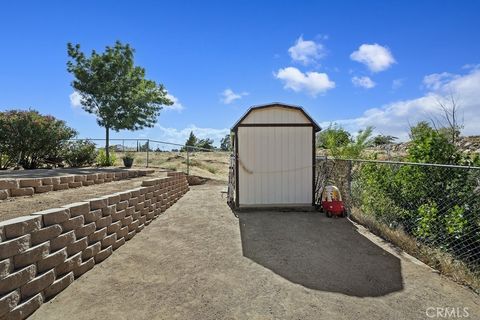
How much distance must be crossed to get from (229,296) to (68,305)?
150cm

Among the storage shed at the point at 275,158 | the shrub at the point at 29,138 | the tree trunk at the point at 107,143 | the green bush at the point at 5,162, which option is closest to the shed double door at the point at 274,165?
the storage shed at the point at 275,158

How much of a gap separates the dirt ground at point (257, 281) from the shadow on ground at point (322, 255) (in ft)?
0.05

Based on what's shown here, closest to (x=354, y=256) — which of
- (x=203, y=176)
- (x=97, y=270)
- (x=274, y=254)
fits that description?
(x=274, y=254)

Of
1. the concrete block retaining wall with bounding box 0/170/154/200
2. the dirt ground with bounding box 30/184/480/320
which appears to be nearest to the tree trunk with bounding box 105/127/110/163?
the concrete block retaining wall with bounding box 0/170/154/200

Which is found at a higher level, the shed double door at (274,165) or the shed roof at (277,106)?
the shed roof at (277,106)

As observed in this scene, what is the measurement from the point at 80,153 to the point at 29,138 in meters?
2.28

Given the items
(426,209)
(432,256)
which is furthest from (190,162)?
(432,256)

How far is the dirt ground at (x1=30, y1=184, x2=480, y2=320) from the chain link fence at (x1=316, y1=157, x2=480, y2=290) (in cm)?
34

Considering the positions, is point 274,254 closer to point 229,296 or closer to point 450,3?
point 229,296

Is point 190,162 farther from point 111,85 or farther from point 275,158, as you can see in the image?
point 275,158

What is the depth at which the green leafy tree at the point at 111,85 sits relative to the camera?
43.8ft

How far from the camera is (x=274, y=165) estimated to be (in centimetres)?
749

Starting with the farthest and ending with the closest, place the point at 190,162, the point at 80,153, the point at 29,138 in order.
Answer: the point at 190,162 < the point at 80,153 < the point at 29,138

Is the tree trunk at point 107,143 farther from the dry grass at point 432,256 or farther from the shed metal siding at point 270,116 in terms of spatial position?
the dry grass at point 432,256
